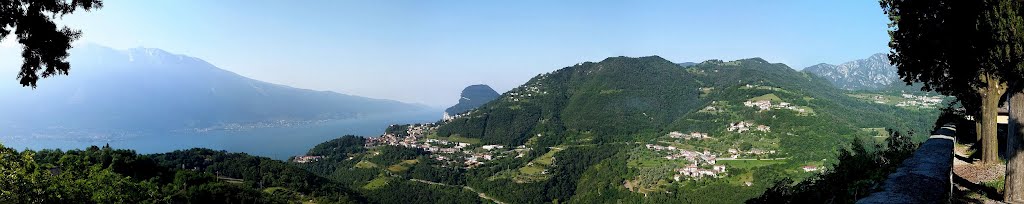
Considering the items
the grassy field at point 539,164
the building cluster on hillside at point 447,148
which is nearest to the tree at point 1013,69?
the grassy field at point 539,164

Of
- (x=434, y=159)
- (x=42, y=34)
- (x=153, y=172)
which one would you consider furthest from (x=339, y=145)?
(x=42, y=34)

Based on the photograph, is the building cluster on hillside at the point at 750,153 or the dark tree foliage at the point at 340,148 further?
the dark tree foliage at the point at 340,148

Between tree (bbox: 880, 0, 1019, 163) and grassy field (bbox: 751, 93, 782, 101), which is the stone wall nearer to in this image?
tree (bbox: 880, 0, 1019, 163)

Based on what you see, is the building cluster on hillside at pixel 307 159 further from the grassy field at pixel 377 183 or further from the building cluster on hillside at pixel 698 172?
the building cluster on hillside at pixel 698 172

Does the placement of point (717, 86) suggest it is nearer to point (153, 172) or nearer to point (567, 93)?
point (567, 93)

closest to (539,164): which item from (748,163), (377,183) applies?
(377,183)

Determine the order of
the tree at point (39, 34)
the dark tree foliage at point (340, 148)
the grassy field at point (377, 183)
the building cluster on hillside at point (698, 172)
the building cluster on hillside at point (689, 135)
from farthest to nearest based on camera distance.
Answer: the dark tree foliage at point (340, 148) → the building cluster on hillside at point (689, 135) → the grassy field at point (377, 183) → the building cluster on hillside at point (698, 172) → the tree at point (39, 34)

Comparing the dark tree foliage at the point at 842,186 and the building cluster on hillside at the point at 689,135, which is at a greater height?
the dark tree foliage at the point at 842,186
